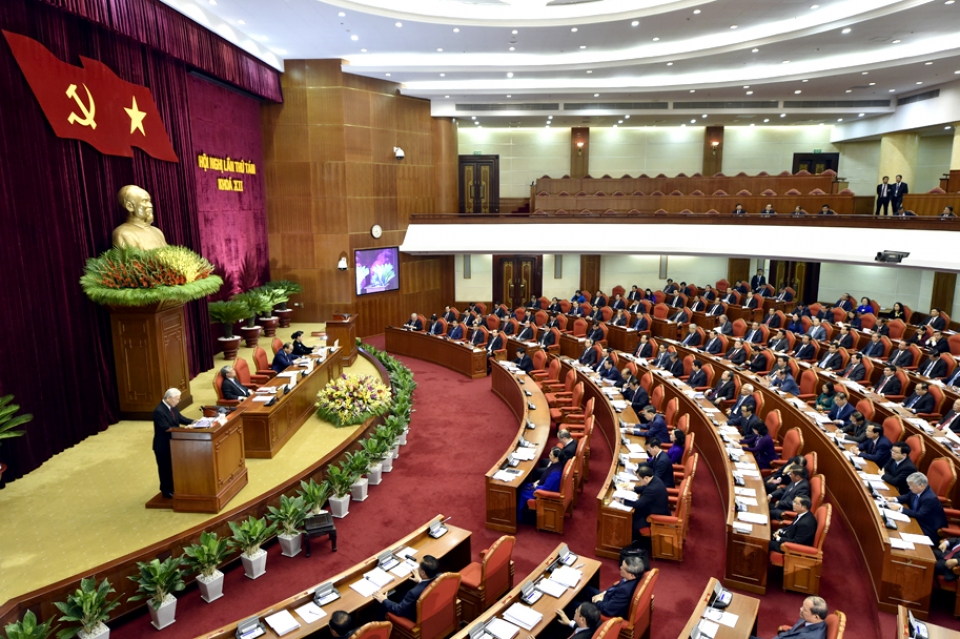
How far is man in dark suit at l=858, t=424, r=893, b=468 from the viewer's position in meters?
6.92

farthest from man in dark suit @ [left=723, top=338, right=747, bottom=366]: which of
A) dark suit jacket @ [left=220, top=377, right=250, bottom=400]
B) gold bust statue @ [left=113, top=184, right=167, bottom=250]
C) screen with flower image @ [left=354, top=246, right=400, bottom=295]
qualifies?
gold bust statue @ [left=113, top=184, right=167, bottom=250]

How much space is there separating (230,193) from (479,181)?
10119 millimetres

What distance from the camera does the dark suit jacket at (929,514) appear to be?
5.53 m

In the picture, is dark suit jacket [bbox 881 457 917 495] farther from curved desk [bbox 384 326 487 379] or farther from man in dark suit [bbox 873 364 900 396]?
curved desk [bbox 384 326 487 379]

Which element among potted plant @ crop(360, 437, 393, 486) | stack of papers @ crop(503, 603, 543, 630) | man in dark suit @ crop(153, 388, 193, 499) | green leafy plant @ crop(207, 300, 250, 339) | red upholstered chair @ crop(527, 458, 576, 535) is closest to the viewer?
stack of papers @ crop(503, 603, 543, 630)

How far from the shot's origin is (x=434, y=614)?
4.62 meters

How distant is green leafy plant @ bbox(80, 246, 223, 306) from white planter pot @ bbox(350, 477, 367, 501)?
3.33 metres

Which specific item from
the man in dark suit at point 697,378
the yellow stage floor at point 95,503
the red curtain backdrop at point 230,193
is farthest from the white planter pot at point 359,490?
the red curtain backdrop at point 230,193

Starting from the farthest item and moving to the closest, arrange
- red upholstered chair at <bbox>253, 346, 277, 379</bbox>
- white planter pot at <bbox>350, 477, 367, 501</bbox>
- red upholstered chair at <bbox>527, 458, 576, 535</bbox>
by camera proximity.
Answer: red upholstered chair at <bbox>253, 346, 277, 379</bbox> → white planter pot at <bbox>350, 477, 367, 501</bbox> → red upholstered chair at <bbox>527, 458, 576, 535</bbox>

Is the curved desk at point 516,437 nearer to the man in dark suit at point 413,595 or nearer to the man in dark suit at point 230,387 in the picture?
the man in dark suit at point 413,595

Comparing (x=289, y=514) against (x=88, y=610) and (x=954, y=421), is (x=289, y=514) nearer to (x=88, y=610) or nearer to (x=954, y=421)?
(x=88, y=610)

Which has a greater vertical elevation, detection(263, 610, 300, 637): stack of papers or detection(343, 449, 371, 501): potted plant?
detection(263, 610, 300, 637): stack of papers

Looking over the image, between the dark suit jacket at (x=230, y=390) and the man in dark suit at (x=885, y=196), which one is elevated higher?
the man in dark suit at (x=885, y=196)

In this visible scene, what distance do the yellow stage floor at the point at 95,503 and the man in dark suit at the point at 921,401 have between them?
7.68m
